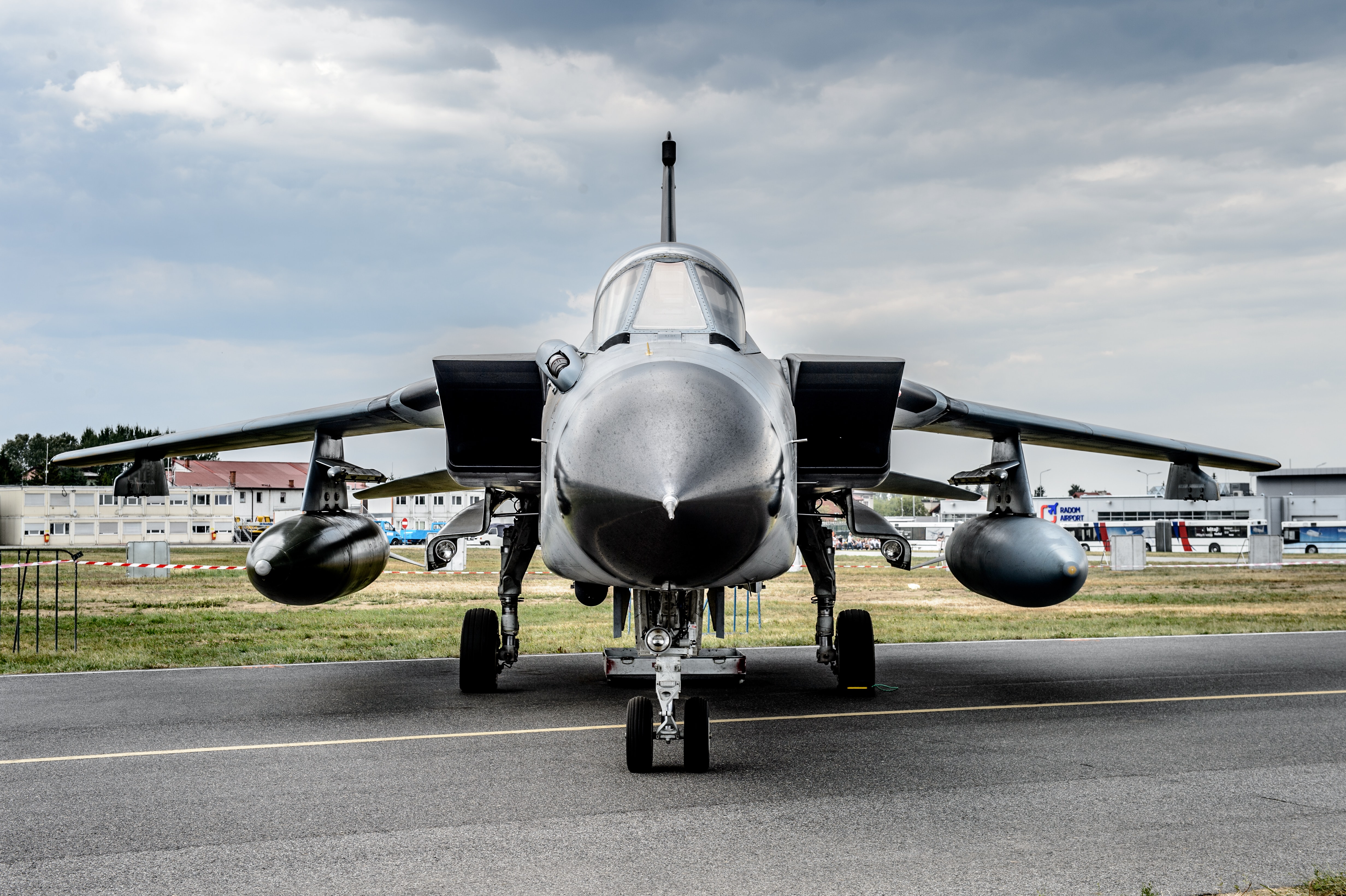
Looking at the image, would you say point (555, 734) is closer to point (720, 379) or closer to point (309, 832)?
point (309, 832)

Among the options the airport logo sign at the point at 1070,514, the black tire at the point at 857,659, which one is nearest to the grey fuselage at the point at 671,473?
the black tire at the point at 857,659

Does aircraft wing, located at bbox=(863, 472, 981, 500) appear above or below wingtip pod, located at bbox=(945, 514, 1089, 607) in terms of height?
above

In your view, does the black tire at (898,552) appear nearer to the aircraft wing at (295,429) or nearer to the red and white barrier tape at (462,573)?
the aircraft wing at (295,429)

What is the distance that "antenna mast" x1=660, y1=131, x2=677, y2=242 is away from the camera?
10.4 meters

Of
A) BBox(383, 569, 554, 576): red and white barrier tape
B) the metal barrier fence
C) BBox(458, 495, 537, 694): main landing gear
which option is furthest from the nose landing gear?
BBox(383, 569, 554, 576): red and white barrier tape

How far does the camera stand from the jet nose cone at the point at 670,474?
4.61 metres

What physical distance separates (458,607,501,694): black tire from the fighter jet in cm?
2

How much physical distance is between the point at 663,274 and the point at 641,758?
2957 millimetres

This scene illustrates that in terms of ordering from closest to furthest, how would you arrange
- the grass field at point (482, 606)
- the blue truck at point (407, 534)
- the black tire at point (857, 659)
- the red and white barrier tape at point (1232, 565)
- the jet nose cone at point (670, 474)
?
the jet nose cone at point (670, 474) → the black tire at point (857, 659) → the grass field at point (482, 606) → the red and white barrier tape at point (1232, 565) → the blue truck at point (407, 534)

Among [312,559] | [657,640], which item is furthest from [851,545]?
[657,640]

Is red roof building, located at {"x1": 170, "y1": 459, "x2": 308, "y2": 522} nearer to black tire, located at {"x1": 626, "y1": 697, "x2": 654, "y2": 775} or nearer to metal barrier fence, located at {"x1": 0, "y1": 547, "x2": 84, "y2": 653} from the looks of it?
metal barrier fence, located at {"x1": 0, "y1": 547, "x2": 84, "y2": 653}

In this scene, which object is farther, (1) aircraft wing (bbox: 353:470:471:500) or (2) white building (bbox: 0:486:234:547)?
(2) white building (bbox: 0:486:234:547)

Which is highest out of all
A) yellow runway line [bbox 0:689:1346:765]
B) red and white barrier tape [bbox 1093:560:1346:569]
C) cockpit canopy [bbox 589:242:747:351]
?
cockpit canopy [bbox 589:242:747:351]

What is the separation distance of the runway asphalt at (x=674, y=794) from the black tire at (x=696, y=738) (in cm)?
12
